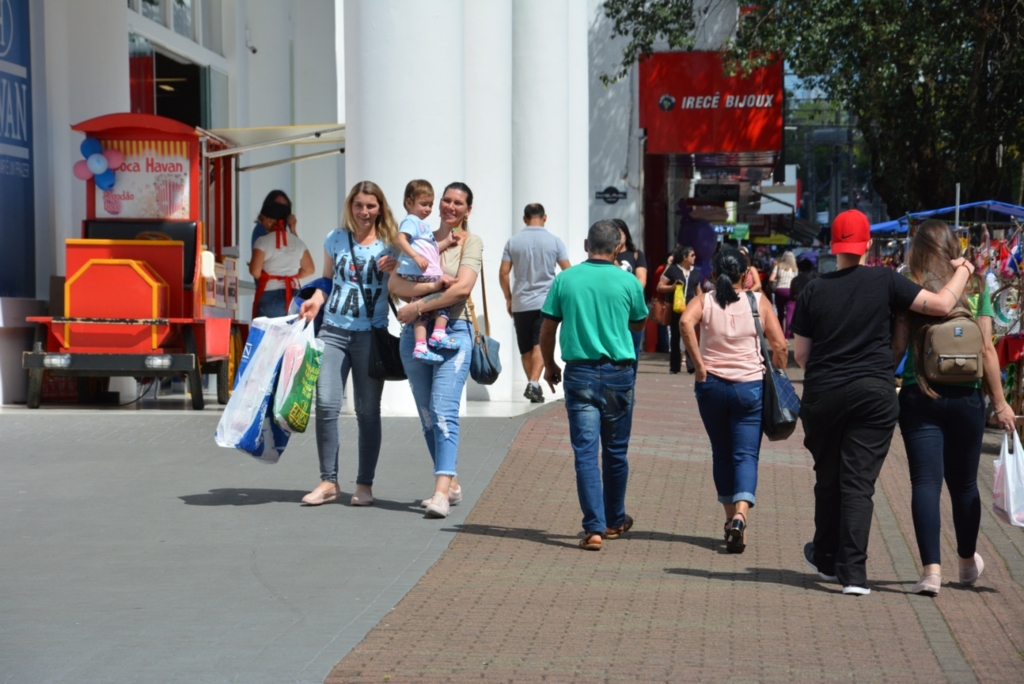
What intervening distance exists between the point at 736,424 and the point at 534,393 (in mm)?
6144

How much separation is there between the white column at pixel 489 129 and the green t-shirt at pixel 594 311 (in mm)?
6187

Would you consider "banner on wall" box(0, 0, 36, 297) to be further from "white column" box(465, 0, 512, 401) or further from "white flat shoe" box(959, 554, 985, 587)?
"white flat shoe" box(959, 554, 985, 587)

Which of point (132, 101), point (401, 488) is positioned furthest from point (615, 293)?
point (132, 101)

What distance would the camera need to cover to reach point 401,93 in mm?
11656

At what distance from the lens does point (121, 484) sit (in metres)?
8.91

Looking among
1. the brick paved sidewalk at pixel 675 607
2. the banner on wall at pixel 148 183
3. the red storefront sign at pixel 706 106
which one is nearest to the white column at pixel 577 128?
the banner on wall at pixel 148 183

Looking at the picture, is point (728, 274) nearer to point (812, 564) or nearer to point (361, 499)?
point (812, 564)

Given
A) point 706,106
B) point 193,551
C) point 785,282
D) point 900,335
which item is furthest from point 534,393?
point 785,282

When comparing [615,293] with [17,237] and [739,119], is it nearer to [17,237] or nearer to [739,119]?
[17,237]

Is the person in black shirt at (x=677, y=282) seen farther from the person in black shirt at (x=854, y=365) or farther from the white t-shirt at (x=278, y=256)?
the person in black shirt at (x=854, y=365)

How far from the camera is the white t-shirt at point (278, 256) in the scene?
13258 millimetres

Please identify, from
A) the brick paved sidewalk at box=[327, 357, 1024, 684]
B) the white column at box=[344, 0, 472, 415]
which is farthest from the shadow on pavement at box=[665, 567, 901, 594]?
the white column at box=[344, 0, 472, 415]

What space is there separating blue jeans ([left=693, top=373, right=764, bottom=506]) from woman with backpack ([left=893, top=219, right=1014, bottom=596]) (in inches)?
41.6

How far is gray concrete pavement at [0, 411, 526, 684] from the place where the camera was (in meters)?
5.22
